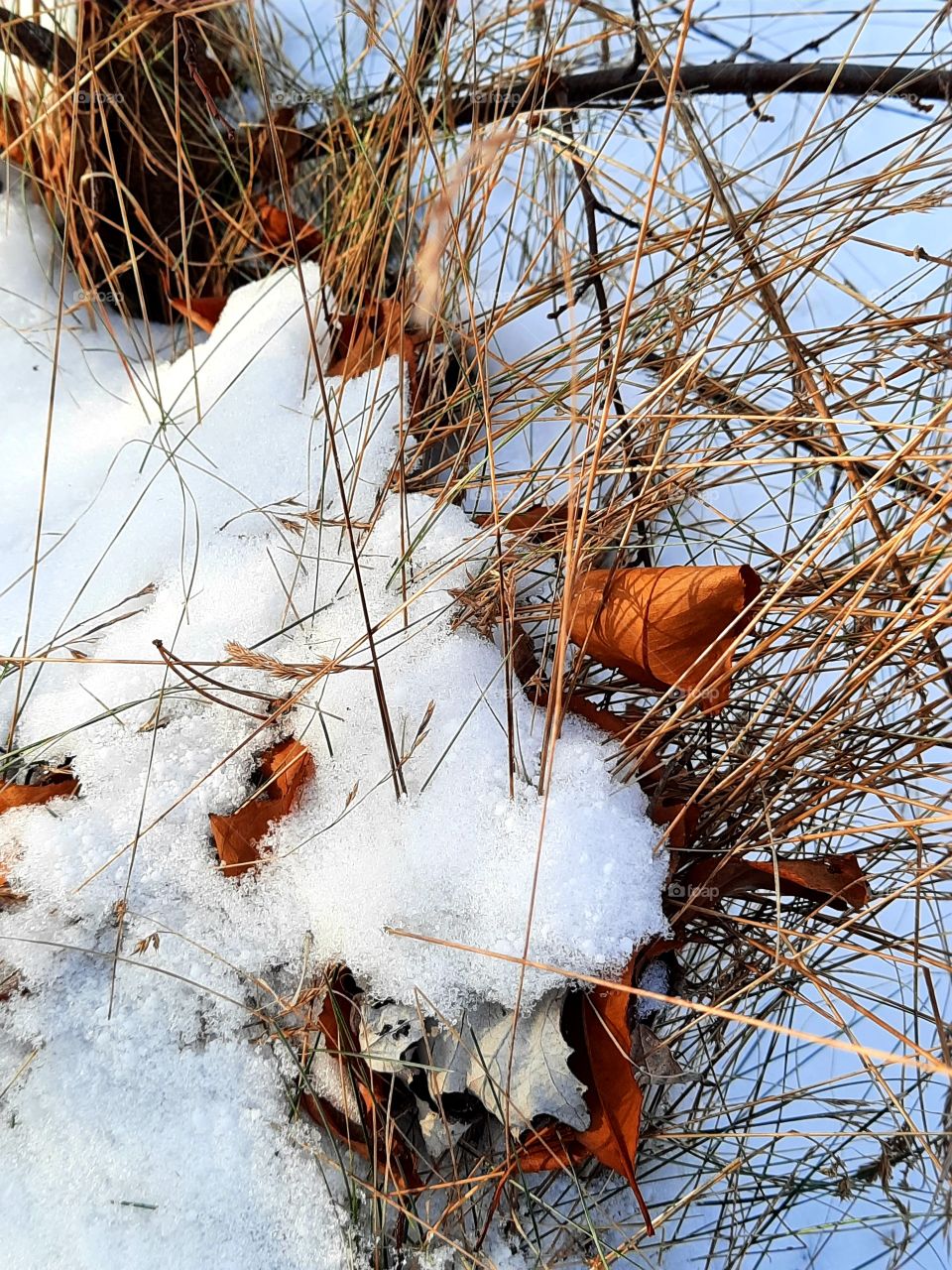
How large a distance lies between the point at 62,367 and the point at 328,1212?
0.90m

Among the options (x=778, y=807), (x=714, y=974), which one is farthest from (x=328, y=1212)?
(x=778, y=807)

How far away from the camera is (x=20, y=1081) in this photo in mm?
789

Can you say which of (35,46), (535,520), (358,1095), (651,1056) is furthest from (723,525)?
(35,46)

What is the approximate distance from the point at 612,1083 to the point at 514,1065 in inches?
3.1

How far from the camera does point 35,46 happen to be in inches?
39.6

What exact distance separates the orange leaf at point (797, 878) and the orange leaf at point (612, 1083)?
0.10 metres

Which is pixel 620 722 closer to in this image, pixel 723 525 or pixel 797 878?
pixel 797 878

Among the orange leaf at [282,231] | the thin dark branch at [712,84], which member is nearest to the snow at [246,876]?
the orange leaf at [282,231]

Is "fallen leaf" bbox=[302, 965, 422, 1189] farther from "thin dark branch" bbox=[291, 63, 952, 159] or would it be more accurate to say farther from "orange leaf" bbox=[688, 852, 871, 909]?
"thin dark branch" bbox=[291, 63, 952, 159]

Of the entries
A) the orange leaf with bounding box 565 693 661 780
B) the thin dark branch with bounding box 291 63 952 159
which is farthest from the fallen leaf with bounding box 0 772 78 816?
the thin dark branch with bounding box 291 63 952 159

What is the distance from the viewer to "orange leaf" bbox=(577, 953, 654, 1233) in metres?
0.74

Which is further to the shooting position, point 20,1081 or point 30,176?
point 30,176

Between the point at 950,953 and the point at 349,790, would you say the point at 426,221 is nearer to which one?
the point at 349,790

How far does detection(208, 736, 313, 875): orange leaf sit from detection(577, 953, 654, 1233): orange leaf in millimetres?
293
